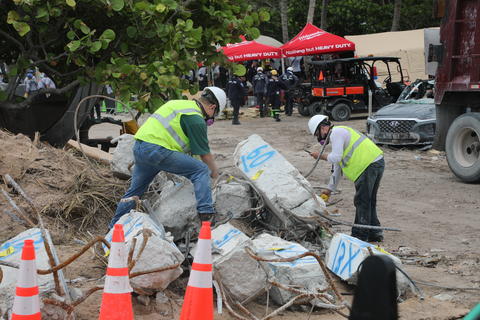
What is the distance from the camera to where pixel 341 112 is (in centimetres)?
2119

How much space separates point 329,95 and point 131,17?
13.5 m

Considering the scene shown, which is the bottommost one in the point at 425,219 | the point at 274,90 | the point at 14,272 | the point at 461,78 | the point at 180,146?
the point at 425,219

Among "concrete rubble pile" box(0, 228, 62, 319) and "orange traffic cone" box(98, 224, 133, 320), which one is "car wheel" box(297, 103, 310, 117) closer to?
"concrete rubble pile" box(0, 228, 62, 319)

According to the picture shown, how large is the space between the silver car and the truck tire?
2.88 metres

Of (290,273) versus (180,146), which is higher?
(180,146)

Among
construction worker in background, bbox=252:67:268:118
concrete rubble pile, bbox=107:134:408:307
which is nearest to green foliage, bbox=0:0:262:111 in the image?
concrete rubble pile, bbox=107:134:408:307

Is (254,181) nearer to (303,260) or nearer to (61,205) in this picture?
(303,260)

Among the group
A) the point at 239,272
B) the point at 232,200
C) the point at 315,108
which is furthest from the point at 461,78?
the point at 315,108

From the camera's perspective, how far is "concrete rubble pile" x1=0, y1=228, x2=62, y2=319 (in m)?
4.21

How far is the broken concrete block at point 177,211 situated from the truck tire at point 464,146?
20.0ft

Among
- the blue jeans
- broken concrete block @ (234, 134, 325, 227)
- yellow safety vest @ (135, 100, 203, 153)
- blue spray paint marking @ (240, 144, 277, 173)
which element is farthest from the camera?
blue spray paint marking @ (240, 144, 277, 173)

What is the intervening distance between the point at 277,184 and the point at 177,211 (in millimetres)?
998

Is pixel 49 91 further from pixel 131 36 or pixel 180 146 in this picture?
pixel 180 146

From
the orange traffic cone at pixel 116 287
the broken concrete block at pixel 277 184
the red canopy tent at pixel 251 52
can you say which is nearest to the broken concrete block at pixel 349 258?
the broken concrete block at pixel 277 184
